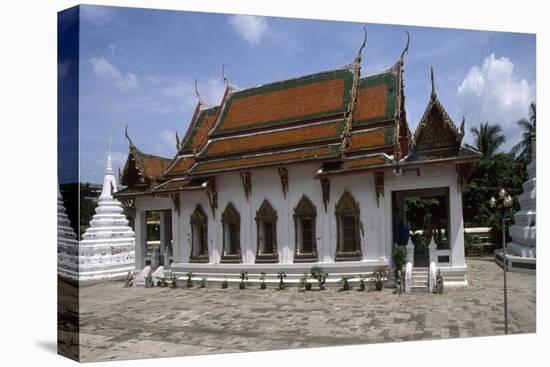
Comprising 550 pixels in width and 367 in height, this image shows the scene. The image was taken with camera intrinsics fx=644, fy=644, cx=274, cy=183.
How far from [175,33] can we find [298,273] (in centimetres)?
469

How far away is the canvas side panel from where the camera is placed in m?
9.16

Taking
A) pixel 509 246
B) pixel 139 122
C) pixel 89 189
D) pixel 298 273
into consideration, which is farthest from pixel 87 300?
pixel 509 246

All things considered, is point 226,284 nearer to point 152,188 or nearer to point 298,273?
point 298,273

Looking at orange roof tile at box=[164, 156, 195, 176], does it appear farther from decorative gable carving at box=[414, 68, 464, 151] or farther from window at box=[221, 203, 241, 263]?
decorative gable carving at box=[414, 68, 464, 151]

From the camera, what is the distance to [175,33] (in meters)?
9.86

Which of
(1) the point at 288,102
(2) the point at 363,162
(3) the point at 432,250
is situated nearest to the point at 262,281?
(2) the point at 363,162

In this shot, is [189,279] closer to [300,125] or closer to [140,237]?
[140,237]

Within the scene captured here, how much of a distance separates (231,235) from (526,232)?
5.34m

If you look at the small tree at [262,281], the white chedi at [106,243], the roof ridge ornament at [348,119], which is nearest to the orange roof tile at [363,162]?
the roof ridge ornament at [348,119]

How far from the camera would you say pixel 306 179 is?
12172 millimetres

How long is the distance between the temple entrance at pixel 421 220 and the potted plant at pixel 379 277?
587 mm

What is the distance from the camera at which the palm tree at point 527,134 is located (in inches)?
449

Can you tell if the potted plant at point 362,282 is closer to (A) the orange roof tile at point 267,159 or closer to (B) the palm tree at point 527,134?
(A) the orange roof tile at point 267,159

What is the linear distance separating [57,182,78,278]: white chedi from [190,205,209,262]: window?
2.67 m
